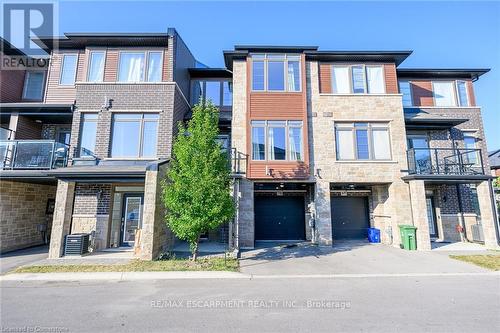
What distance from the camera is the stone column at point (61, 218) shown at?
9.55 m

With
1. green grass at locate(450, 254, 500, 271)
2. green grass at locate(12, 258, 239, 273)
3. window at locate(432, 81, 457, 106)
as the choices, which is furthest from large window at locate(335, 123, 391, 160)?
green grass at locate(12, 258, 239, 273)

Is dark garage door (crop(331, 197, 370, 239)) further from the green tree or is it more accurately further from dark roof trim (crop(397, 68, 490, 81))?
dark roof trim (crop(397, 68, 490, 81))

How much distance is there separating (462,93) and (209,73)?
16570mm

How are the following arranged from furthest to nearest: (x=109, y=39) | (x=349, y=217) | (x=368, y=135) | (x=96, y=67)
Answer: (x=349, y=217) < (x=368, y=135) < (x=96, y=67) < (x=109, y=39)

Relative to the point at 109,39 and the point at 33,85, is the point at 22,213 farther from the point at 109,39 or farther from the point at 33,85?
the point at 109,39

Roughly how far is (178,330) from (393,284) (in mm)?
6076

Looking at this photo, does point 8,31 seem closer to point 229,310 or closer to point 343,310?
point 229,310

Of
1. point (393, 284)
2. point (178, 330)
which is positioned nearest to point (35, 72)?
point (178, 330)

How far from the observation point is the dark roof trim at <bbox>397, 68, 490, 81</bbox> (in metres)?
15.0

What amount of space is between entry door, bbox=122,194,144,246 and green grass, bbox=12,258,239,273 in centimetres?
317

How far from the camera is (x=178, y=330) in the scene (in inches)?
173

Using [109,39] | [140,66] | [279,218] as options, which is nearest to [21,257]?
[140,66]

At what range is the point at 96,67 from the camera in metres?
12.4

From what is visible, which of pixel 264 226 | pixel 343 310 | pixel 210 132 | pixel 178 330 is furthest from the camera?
pixel 264 226
